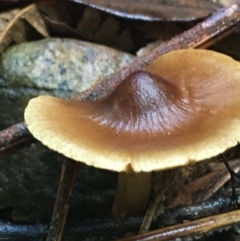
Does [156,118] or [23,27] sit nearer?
[156,118]

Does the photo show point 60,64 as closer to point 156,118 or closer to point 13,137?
point 13,137

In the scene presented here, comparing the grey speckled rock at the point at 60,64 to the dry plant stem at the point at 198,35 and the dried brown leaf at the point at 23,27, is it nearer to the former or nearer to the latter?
the dried brown leaf at the point at 23,27

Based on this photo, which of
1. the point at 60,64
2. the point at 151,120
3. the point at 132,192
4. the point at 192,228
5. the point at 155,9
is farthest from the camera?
the point at 155,9

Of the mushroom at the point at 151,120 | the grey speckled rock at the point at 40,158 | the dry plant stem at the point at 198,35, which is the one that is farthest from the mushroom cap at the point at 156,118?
the grey speckled rock at the point at 40,158

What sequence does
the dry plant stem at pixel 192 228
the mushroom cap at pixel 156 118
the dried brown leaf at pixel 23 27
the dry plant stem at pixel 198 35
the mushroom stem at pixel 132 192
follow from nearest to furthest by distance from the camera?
the mushroom cap at pixel 156 118 → the dry plant stem at pixel 192 228 → the mushroom stem at pixel 132 192 → the dry plant stem at pixel 198 35 → the dried brown leaf at pixel 23 27

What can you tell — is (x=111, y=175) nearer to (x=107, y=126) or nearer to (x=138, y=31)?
(x=107, y=126)

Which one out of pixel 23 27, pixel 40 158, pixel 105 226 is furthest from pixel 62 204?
pixel 23 27

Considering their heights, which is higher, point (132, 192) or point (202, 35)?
point (202, 35)

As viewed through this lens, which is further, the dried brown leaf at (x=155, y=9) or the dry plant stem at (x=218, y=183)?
the dried brown leaf at (x=155, y=9)

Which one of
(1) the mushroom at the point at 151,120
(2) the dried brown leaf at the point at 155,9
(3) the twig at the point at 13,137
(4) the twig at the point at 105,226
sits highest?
(2) the dried brown leaf at the point at 155,9
